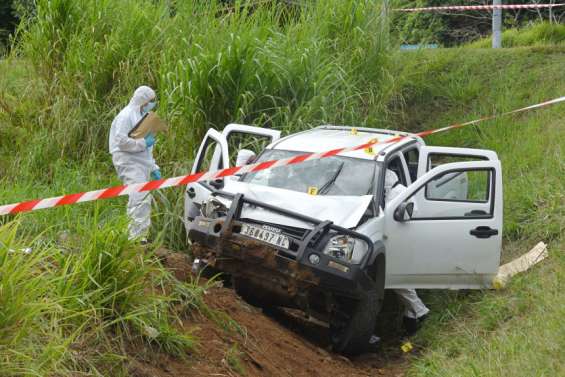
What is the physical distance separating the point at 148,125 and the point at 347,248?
113 inches

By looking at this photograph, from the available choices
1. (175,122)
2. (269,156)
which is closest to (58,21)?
(175,122)

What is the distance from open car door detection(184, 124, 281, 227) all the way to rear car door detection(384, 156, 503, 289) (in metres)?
1.75

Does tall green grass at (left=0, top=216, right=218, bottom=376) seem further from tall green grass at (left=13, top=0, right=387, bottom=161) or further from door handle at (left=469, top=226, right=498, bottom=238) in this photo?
tall green grass at (left=13, top=0, right=387, bottom=161)

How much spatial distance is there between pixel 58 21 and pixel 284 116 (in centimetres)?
376

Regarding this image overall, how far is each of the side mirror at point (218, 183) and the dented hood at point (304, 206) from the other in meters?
0.47

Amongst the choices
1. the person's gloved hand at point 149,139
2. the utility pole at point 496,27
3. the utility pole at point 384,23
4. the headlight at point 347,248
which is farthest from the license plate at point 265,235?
the utility pole at point 496,27

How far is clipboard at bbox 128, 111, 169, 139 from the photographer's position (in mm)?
8829

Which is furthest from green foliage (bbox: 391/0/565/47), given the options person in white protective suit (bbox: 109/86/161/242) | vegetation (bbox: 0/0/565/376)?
person in white protective suit (bbox: 109/86/161/242)

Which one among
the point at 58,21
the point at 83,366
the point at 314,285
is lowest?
the point at 314,285

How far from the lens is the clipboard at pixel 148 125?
348 inches

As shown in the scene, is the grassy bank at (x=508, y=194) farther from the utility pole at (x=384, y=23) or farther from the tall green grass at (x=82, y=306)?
the tall green grass at (x=82, y=306)

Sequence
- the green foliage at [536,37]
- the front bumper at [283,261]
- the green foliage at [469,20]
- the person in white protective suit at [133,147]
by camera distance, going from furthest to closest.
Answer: the green foliage at [469,20] → the green foliage at [536,37] → the person in white protective suit at [133,147] → the front bumper at [283,261]

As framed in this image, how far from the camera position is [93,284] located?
5441 millimetres

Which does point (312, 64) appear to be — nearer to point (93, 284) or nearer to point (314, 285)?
point (314, 285)
